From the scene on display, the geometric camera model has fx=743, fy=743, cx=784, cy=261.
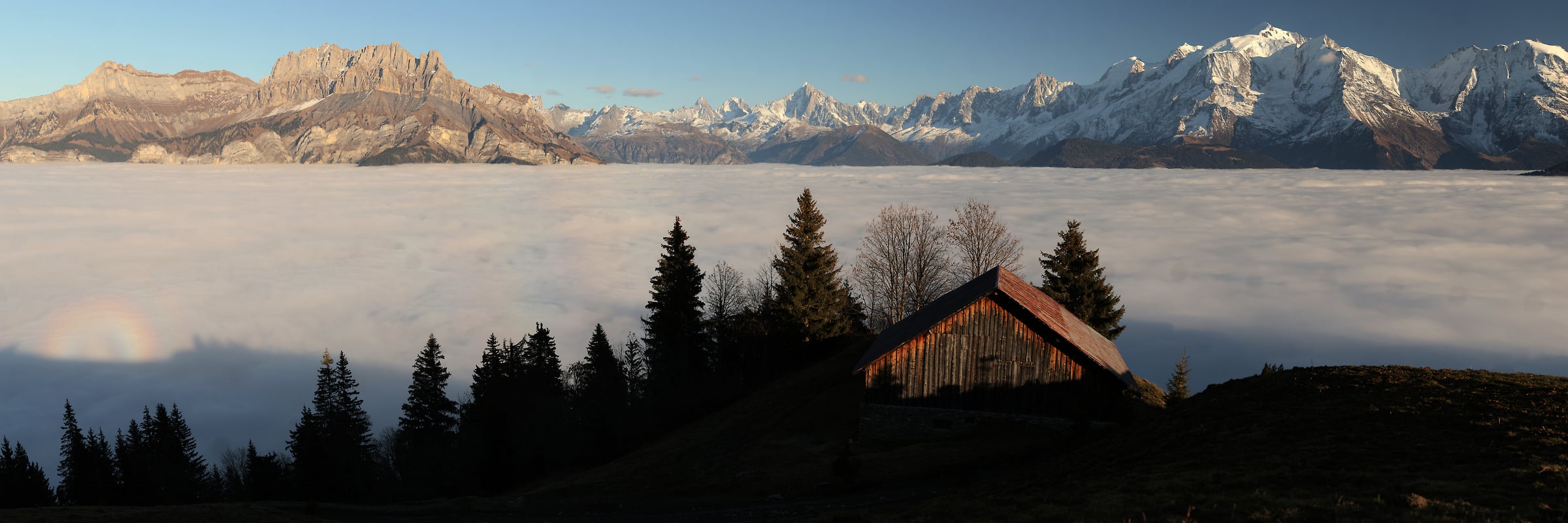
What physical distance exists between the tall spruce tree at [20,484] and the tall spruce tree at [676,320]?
152 ft

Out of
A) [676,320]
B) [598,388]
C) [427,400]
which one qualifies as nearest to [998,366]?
[676,320]

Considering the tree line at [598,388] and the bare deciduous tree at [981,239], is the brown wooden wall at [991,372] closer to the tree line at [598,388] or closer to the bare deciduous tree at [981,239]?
the tree line at [598,388]

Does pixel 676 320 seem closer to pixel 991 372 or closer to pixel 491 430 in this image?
pixel 491 430

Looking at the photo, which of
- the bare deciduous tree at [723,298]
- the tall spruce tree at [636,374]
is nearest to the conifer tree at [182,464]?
the tall spruce tree at [636,374]

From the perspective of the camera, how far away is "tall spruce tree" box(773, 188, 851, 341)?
55281 millimetres

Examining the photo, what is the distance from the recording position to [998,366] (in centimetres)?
3191

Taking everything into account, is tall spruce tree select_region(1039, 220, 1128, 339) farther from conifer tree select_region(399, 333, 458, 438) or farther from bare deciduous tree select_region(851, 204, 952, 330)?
conifer tree select_region(399, 333, 458, 438)

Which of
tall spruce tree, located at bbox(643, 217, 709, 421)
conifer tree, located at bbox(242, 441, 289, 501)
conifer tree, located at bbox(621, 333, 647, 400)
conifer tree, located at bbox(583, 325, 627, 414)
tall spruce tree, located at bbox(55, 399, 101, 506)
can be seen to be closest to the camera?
tall spruce tree, located at bbox(643, 217, 709, 421)

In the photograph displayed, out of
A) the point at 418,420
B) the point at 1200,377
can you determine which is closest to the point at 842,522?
the point at 418,420

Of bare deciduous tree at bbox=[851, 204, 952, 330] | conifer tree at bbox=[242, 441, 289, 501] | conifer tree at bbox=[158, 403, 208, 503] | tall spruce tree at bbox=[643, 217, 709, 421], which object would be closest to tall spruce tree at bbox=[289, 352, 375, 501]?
conifer tree at bbox=[242, 441, 289, 501]

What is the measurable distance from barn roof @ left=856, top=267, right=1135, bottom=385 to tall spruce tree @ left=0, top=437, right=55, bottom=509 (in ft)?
209

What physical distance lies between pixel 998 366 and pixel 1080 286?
22.8m

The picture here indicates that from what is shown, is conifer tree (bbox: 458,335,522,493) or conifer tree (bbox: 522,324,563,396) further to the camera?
conifer tree (bbox: 522,324,563,396)

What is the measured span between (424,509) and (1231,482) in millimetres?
26339
